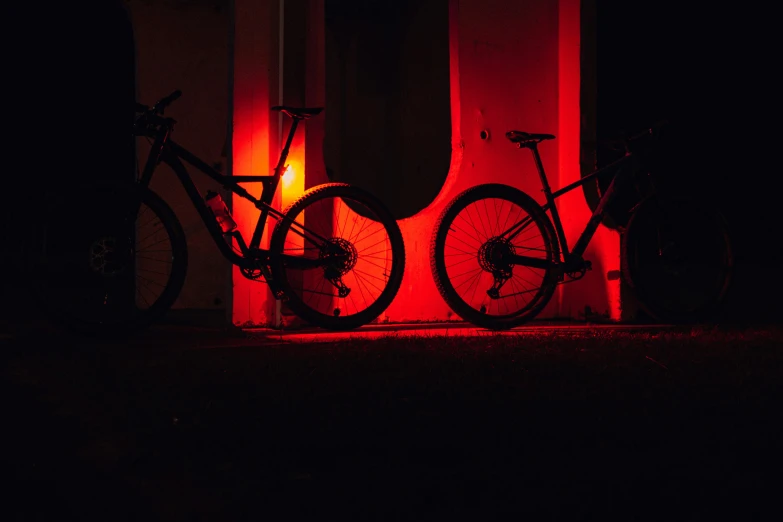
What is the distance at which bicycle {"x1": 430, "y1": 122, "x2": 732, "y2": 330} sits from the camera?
4.77 m

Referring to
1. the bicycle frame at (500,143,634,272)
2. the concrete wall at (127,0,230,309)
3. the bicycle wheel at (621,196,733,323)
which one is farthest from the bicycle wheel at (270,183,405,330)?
the concrete wall at (127,0,230,309)

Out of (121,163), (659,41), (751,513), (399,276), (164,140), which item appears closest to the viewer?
(751,513)

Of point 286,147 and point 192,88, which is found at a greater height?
point 192,88

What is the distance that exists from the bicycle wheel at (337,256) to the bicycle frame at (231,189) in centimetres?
9

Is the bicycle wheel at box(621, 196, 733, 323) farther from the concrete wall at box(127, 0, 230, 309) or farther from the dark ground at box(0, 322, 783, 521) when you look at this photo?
the concrete wall at box(127, 0, 230, 309)

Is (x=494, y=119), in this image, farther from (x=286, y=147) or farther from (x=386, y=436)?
(x=386, y=436)

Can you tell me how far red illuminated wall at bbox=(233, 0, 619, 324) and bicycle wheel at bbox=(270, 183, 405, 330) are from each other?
229mm

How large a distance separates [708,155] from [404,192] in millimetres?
3393

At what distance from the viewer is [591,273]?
18.7 ft

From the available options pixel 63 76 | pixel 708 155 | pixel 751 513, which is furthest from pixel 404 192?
pixel 751 513

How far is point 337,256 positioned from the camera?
4691mm

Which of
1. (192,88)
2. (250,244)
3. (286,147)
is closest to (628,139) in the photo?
(286,147)

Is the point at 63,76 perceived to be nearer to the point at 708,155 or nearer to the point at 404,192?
the point at 404,192

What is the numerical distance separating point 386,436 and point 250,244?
2.53 m
